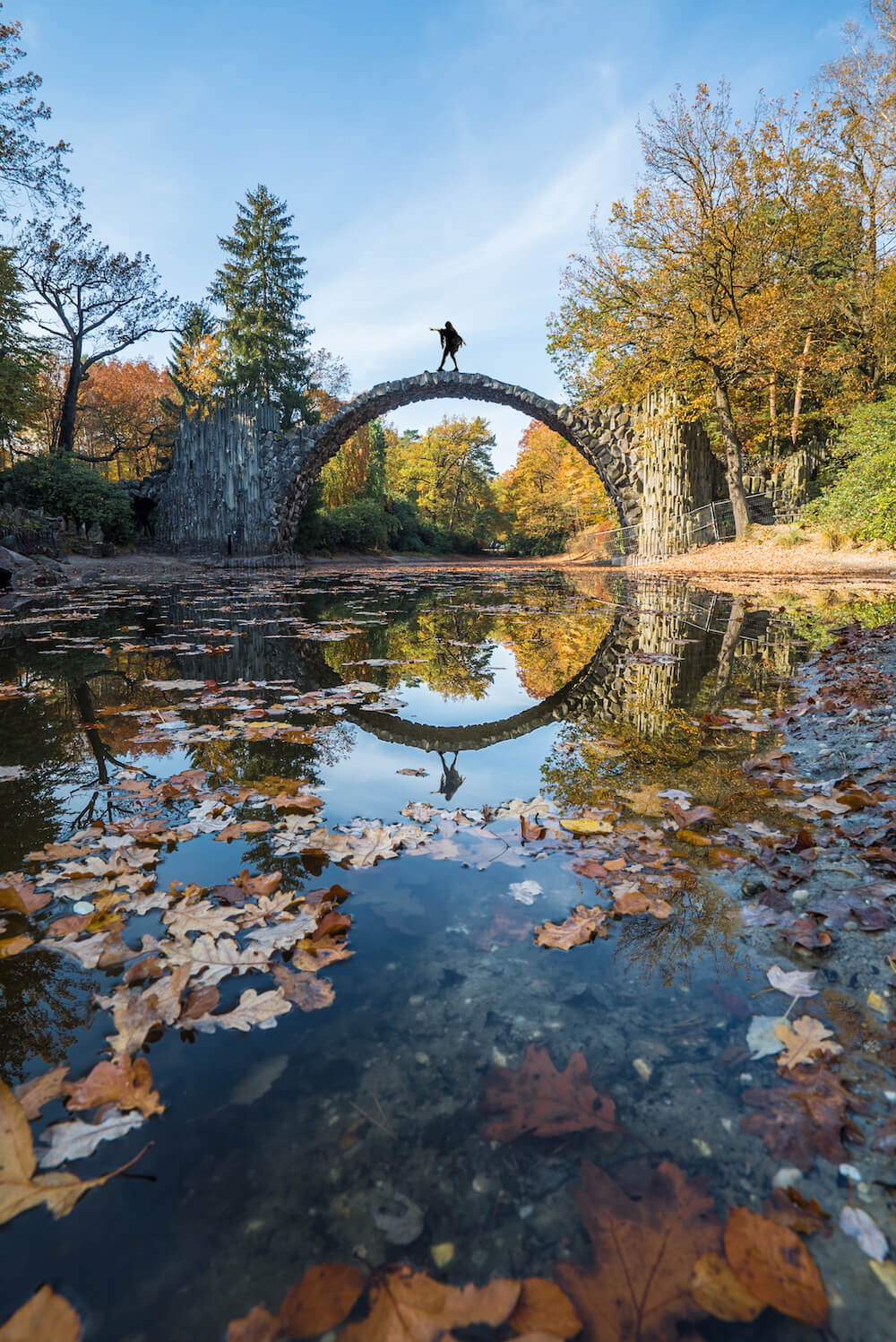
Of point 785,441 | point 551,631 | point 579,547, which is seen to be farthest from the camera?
point 579,547

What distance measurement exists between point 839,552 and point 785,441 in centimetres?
1282

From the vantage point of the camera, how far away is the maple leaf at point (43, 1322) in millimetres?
794

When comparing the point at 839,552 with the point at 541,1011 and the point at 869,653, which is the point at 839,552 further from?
the point at 541,1011

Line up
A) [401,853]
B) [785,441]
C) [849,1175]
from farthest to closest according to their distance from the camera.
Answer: [785,441]
[401,853]
[849,1175]

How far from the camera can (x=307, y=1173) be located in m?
1.00

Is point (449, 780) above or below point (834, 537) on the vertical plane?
below

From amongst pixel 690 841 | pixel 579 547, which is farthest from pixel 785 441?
pixel 690 841

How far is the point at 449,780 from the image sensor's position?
9.09 ft

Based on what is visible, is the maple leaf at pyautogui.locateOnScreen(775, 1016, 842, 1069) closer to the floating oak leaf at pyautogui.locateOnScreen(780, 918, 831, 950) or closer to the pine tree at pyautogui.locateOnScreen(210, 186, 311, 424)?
the floating oak leaf at pyautogui.locateOnScreen(780, 918, 831, 950)

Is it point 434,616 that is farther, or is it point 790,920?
point 434,616

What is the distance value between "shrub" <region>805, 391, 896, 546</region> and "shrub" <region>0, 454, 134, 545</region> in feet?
64.0

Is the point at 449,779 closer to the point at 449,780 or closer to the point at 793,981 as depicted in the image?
the point at 449,780

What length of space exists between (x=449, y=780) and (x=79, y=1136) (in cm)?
186

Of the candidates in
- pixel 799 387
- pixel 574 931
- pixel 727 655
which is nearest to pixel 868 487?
pixel 727 655
